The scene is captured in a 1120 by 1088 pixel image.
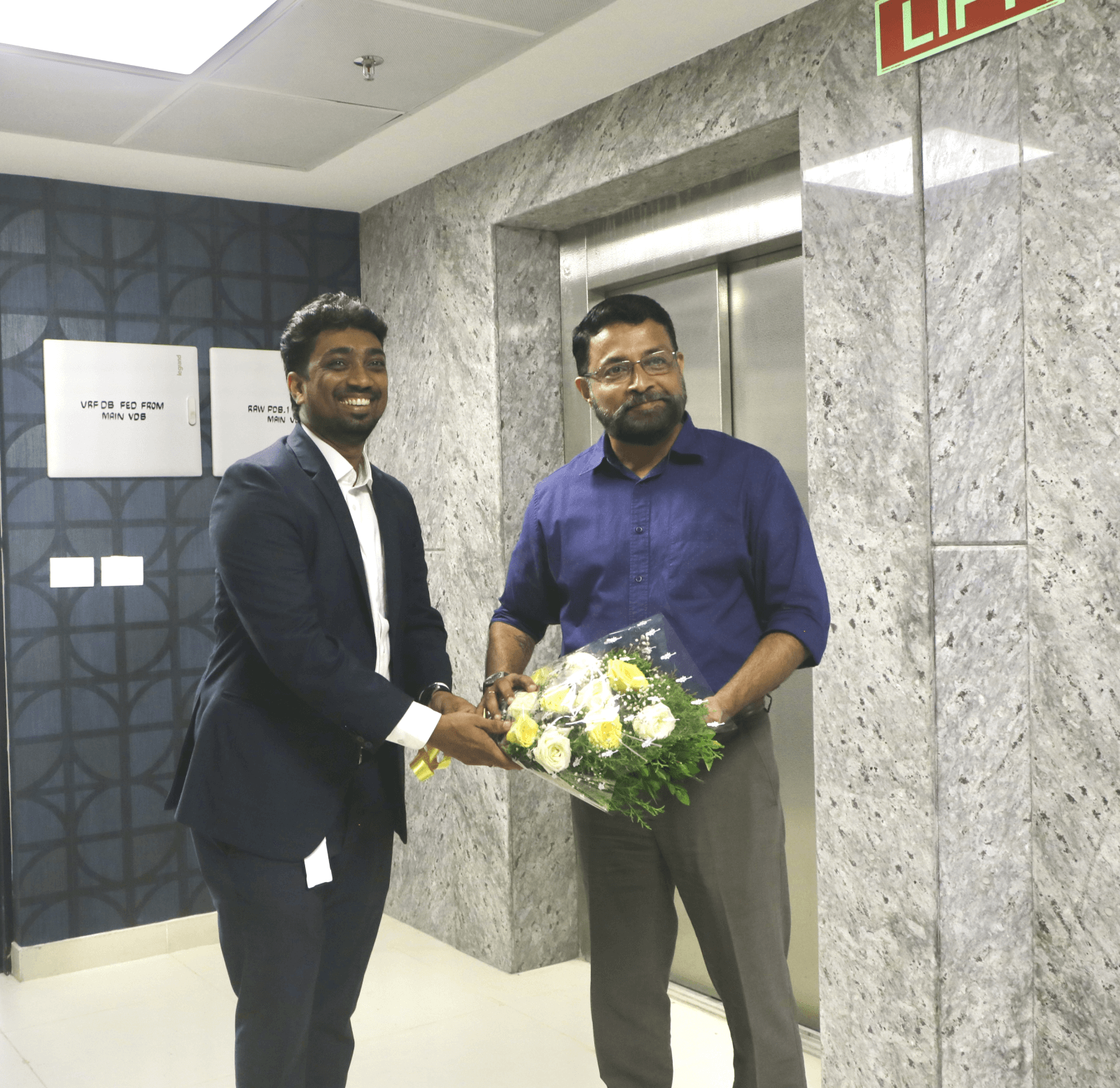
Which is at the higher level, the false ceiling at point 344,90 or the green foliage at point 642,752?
the false ceiling at point 344,90

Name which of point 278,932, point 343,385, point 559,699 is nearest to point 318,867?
point 278,932

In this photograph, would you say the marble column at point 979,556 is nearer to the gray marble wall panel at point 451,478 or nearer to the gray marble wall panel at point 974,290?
the gray marble wall panel at point 974,290

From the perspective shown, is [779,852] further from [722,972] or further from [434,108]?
[434,108]

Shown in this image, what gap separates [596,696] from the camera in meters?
1.96

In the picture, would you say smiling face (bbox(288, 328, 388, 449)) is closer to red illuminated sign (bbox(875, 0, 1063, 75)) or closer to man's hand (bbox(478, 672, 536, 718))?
man's hand (bbox(478, 672, 536, 718))

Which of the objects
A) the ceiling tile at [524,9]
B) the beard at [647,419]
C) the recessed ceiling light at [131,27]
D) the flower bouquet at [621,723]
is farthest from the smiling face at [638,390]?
the recessed ceiling light at [131,27]

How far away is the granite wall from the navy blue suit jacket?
1.23 metres

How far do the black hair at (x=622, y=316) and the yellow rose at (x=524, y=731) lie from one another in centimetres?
71

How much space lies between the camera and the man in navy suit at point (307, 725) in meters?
2.14

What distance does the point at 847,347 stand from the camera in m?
2.87

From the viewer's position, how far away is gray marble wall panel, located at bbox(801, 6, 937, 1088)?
106 inches

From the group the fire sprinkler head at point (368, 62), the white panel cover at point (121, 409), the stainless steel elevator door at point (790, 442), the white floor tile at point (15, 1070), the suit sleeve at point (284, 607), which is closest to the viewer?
the suit sleeve at point (284, 607)

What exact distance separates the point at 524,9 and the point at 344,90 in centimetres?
76

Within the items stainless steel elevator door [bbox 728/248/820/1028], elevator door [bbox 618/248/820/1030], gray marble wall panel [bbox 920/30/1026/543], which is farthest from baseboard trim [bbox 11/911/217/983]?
gray marble wall panel [bbox 920/30/1026/543]
